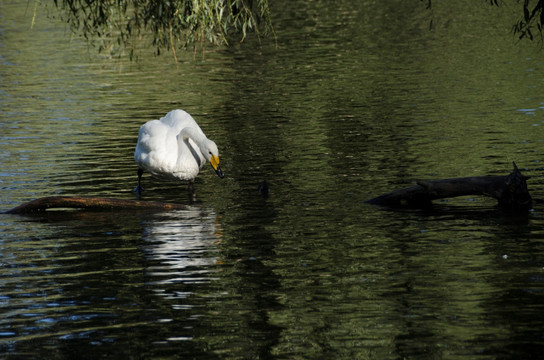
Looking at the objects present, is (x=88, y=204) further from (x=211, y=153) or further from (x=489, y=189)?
(x=489, y=189)

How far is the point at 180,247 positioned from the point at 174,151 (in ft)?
11.8

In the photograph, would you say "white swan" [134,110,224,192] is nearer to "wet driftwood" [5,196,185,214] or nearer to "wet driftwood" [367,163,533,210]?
"wet driftwood" [5,196,185,214]

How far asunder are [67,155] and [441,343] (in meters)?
13.8

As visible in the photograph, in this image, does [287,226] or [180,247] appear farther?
[287,226]

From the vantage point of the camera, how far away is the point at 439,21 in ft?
144

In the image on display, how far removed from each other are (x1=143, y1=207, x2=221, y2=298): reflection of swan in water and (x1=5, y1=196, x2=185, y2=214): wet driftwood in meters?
0.26

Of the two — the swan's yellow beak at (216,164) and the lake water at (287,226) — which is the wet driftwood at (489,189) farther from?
the swan's yellow beak at (216,164)

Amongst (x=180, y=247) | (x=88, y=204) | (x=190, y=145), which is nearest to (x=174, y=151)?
(x=190, y=145)

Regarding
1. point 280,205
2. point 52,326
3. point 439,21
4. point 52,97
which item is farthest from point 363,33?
point 52,326

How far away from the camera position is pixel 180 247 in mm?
12844

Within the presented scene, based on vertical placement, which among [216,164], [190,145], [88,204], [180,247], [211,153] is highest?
[190,145]

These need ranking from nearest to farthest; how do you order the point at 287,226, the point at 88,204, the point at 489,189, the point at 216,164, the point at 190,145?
the point at 287,226 < the point at 489,189 < the point at 88,204 < the point at 216,164 < the point at 190,145

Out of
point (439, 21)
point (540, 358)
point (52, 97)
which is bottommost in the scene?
point (540, 358)

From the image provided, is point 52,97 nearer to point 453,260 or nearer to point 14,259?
point 14,259
